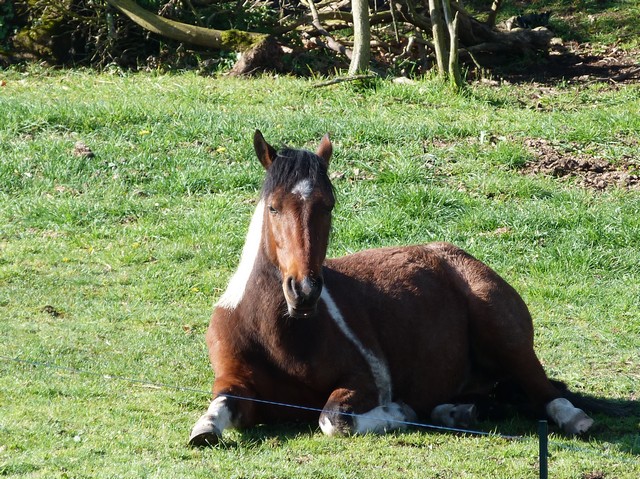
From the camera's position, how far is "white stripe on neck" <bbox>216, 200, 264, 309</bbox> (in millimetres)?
6090

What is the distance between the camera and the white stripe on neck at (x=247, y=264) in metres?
6.09

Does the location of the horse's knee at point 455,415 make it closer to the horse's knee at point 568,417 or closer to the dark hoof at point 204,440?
the horse's knee at point 568,417

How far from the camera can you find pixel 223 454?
5387mm

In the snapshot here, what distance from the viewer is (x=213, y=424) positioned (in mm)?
5559

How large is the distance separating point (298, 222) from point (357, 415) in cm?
121

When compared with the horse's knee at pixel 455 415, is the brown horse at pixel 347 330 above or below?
above

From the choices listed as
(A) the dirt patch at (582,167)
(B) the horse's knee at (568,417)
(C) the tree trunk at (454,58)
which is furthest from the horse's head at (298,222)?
(C) the tree trunk at (454,58)

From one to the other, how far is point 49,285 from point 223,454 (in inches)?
169

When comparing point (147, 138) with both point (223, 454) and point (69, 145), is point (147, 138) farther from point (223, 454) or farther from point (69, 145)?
point (223, 454)

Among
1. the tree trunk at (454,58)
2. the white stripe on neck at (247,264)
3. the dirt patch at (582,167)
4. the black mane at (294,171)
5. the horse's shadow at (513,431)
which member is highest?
the tree trunk at (454,58)

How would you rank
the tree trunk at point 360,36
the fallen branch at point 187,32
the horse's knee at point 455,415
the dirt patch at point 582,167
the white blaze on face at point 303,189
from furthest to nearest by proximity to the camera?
1. the fallen branch at point 187,32
2. the tree trunk at point 360,36
3. the dirt patch at point 582,167
4. the horse's knee at point 455,415
5. the white blaze on face at point 303,189

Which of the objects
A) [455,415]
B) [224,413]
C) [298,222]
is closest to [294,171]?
[298,222]

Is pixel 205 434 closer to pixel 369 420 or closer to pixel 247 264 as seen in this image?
pixel 369 420

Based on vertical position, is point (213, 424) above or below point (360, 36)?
below
